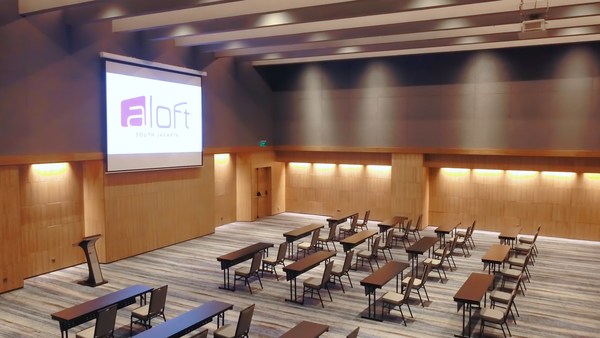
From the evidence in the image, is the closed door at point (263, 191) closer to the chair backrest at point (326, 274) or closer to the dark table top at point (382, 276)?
the chair backrest at point (326, 274)

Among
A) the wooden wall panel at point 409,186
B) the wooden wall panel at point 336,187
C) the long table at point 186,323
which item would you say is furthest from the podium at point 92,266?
the wooden wall panel at point 409,186

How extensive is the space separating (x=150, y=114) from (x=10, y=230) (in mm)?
4513

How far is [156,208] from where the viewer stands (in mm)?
13367

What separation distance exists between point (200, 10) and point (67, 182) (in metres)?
5.40

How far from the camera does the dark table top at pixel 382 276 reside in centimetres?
828

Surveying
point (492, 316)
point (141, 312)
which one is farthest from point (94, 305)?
point (492, 316)

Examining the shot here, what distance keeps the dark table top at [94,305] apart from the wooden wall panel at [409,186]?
10509mm

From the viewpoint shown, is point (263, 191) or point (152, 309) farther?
point (263, 191)

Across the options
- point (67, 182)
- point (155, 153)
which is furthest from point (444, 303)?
point (67, 182)

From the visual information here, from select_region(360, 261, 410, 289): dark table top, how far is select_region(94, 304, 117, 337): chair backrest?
163 inches

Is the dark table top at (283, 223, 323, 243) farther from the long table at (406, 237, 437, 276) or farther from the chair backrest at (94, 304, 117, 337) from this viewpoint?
the chair backrest at (94, 304, 117, 337)

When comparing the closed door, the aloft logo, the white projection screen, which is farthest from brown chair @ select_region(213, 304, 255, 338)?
the closed door

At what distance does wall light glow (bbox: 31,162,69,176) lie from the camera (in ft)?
35.8

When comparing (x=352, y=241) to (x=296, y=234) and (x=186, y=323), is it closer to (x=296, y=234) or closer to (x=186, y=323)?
(x=296, y=234)
